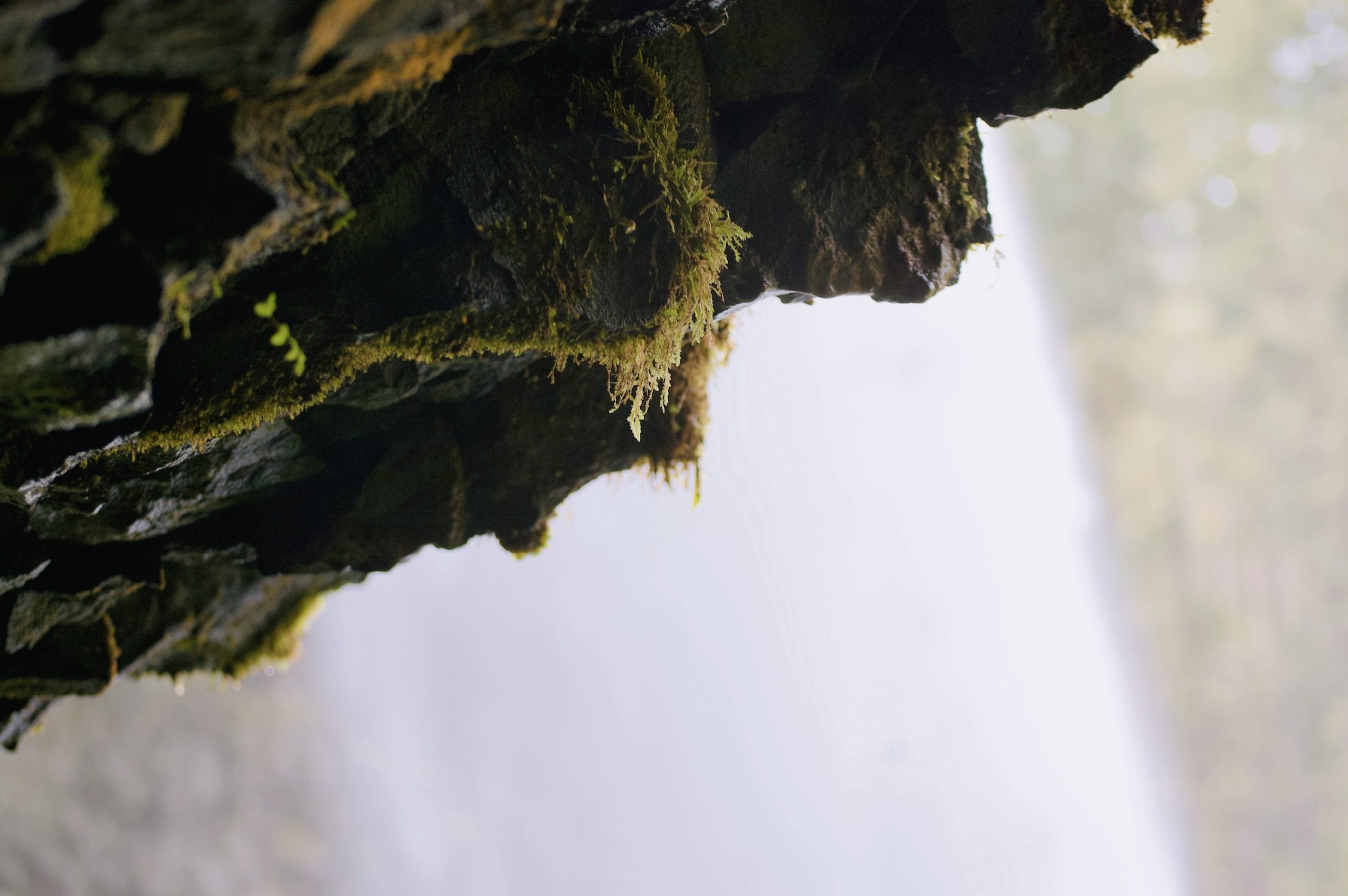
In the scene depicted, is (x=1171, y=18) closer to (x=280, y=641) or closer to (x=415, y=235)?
(x=415, y=235)

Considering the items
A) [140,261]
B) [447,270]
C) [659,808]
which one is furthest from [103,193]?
[659,808]

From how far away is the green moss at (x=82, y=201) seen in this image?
1869 millimetres

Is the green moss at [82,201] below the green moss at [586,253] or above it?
below

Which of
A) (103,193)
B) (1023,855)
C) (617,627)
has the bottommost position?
(1023,855)

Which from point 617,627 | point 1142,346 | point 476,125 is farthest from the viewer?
point 617,627

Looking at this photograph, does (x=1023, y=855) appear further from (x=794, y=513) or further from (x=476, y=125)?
(x=476, y=125)

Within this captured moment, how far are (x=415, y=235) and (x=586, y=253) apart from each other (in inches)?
26.8

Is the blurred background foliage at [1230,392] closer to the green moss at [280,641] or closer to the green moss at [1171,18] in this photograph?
the green moss at [1171,18]

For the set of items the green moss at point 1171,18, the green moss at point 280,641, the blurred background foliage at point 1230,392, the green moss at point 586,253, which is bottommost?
the green moss at point 280,641

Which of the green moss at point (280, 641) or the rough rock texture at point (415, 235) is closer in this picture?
the rough rock texture at point (415, 235)

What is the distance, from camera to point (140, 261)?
2098mm

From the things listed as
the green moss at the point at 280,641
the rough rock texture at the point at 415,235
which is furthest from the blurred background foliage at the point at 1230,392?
the green moss at the point at 280,641

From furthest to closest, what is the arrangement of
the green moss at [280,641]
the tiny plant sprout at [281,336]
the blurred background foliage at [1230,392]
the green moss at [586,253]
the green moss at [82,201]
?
the blurred background foliage at [1230,392], the green moss at [280,641], the green moss at [586,253], the tiny plant sprout at [281,336], the green moss at [82,201]

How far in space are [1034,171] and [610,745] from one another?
142ft
